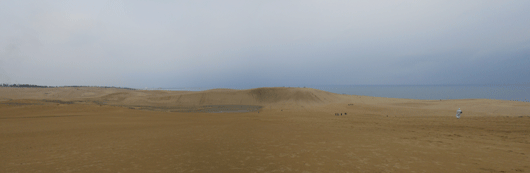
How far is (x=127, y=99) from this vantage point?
3584 centimetres

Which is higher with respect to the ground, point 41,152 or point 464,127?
point 464,127

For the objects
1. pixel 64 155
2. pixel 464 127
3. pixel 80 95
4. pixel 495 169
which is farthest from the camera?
pixel 80 95

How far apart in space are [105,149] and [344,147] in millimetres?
7697

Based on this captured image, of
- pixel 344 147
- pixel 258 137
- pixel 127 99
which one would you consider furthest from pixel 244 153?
pixel 127 99

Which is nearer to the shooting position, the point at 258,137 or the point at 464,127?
the point at 258,137

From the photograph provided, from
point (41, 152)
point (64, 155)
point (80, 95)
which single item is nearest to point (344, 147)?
point (64, 155)

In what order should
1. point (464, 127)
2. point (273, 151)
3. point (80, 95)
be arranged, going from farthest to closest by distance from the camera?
point (80, 95)
point (464, 127)
point (273, 151)

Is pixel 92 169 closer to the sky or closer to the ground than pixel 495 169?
closer to the ground

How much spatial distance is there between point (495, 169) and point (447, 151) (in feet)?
5.19

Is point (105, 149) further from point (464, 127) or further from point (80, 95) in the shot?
point (80, 95)

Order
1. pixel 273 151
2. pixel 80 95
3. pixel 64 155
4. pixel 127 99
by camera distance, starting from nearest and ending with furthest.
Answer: pixel 64 155
pixel 273 151
pixel 127 99
pixel 80 95

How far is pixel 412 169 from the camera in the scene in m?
5.14

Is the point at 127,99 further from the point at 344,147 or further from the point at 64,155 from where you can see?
the point at 344,147

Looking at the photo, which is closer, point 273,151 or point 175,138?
point 273,151
